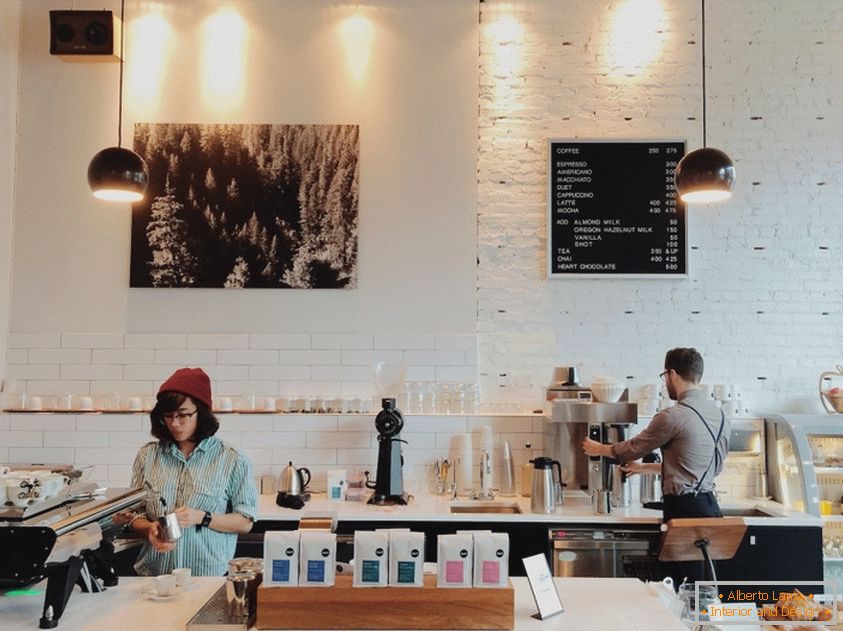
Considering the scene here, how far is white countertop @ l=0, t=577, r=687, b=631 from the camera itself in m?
2.15

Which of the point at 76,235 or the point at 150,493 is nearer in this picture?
the point at 150,493

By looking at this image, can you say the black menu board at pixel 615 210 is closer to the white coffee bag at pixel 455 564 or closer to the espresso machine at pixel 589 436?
the espresso machine at pixel 589 436

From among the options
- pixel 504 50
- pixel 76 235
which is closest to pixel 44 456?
pixel 76 235

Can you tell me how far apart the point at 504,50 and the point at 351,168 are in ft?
4.14

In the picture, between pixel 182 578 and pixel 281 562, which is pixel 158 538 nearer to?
pixel 182 578

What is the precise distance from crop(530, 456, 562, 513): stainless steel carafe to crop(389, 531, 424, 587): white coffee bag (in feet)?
6.65

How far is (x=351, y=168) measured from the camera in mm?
4871

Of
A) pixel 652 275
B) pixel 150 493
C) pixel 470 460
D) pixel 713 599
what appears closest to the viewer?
pixel 713 599

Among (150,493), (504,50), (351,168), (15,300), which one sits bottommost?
(150,493)

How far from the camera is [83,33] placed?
15.5ft

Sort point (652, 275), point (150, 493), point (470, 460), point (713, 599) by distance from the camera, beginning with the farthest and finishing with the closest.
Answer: point (652, 275)
point (470, 460)
point (150, 493)
point (713, 599)

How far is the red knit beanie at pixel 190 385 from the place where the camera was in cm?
286

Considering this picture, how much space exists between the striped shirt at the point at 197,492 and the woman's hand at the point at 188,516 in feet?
0.34

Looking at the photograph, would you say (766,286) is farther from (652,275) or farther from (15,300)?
(15,300)
